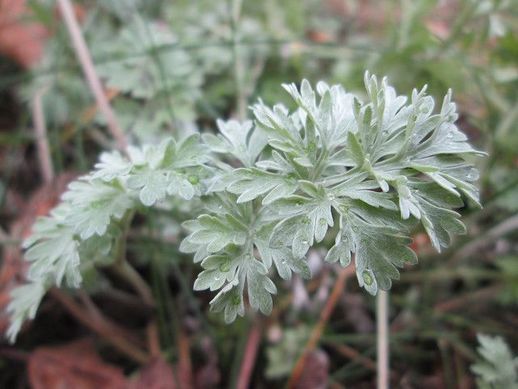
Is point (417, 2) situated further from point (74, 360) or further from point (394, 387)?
point (74, 360)

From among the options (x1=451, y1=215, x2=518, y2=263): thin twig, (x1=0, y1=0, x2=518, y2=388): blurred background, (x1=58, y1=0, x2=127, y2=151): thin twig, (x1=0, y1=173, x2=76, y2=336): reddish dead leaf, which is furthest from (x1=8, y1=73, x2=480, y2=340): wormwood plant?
(x1=451, y1=215, x2=518, y2=263): thin twig

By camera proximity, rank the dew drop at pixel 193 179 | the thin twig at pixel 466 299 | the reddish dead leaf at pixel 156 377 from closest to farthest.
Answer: the dew drop at pixel 193 179
the reddish dead leaf at pixel 156 377
the thin twig at pixel 466 299

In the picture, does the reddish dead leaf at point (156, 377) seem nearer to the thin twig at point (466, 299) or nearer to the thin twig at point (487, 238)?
the thin twig at point (466, 299)

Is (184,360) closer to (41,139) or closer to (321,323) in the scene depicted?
(321,323)

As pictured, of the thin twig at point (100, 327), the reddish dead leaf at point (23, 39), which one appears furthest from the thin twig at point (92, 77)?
the thin twig at point (100, 327)

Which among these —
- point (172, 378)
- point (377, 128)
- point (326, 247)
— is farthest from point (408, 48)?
point (172, 378)

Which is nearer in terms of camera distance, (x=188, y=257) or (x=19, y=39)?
(x=188, y=257)

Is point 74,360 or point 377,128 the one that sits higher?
point 377,128

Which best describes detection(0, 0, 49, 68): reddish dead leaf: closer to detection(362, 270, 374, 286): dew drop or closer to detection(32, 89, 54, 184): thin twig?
detection(32, 89, 54, 184): thin twig
